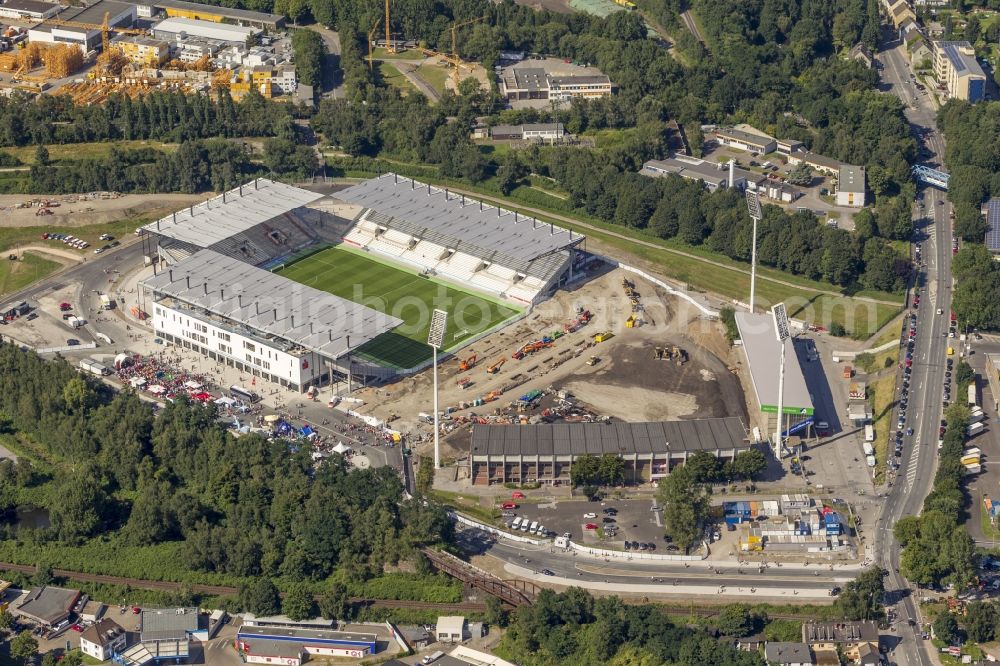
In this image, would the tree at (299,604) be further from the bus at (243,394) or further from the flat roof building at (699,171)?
the flat roof building at (699,171)

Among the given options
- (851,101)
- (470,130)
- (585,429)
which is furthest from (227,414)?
(851,101)

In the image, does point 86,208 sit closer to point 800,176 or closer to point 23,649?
point 23,649

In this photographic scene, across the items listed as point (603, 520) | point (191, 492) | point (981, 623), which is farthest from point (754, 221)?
point (191, 492)

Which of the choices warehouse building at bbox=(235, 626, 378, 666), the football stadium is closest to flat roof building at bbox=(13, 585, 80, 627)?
warehouse building at bbox=(235, 626, 378, 666)

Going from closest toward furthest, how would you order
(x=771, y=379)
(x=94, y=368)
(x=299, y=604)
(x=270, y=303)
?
(x=299, y=604)
(x=771, y=379)
(x=94, y=368)
(x=270, y=303)

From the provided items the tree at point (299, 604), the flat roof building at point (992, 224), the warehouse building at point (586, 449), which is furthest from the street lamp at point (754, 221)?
the tree at point (299, 604)
